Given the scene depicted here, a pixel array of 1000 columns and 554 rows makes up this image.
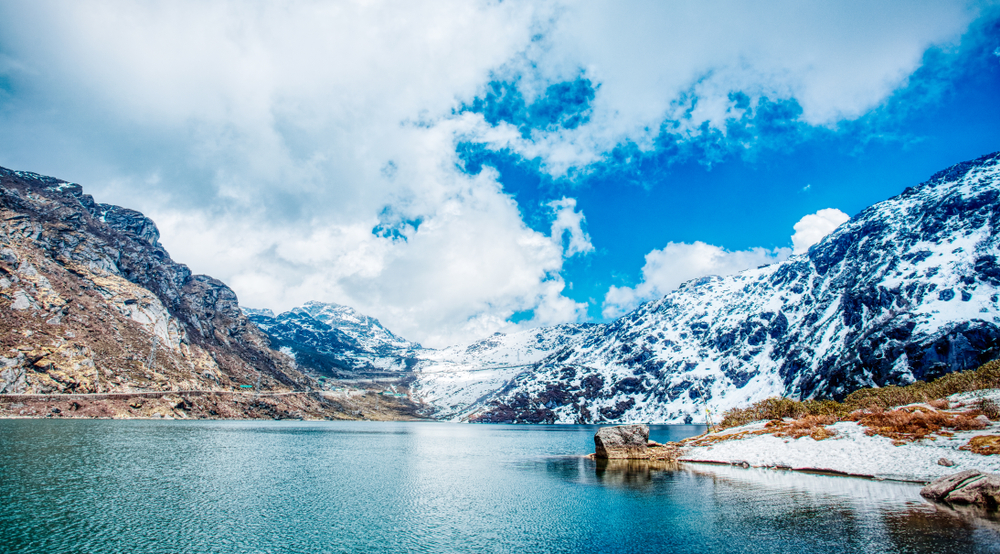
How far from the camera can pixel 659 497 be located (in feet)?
131

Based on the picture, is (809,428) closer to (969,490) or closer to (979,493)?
(969,490)

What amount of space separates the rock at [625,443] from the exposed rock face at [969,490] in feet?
144

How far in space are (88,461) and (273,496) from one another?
32662 millimetres

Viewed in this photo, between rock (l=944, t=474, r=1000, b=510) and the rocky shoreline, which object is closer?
rock (l=944, t=474, r=1000, b=510)

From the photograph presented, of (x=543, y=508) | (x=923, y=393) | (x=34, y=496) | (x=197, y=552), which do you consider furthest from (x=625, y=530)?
(x=923, y=393)

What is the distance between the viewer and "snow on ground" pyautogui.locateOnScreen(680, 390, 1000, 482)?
4028 cm

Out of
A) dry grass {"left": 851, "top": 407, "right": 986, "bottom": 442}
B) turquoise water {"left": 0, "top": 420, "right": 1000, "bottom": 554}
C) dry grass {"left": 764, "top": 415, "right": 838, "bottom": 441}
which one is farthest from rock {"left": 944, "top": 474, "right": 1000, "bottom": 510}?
dry grass {"left": 764, "top": 415, "right": 838, "bottom": 441}

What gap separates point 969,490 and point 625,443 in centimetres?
4847

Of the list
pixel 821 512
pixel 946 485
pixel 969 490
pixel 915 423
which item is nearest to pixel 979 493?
pixel 969 490

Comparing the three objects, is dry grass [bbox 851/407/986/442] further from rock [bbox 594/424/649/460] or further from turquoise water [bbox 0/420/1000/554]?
rock [bbox 594/424/649/460]

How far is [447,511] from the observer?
37531 mm

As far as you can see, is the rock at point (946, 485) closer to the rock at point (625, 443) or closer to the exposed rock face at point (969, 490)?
the exposed rock face at point (969, 490)

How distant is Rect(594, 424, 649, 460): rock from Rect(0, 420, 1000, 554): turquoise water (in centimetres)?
1529

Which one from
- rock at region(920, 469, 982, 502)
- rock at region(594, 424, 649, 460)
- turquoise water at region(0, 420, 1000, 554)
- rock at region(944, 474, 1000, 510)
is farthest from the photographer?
rock at region(594, 424, 649, 460)
